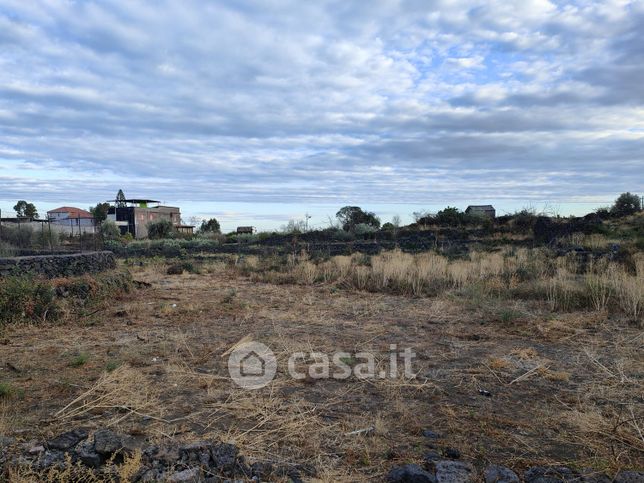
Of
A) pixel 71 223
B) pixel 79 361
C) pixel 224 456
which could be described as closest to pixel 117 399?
pixel 79 361

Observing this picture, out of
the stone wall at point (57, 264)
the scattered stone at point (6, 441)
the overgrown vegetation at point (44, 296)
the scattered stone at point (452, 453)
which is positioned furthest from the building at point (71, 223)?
the scattered stone at point (452, 453)

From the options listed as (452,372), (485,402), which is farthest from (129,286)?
(485,402)

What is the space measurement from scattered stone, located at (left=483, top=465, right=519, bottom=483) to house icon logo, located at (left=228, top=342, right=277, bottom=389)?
261 centimetres

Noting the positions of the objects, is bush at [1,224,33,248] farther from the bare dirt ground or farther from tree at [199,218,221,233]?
tree at [199,218,221,233]

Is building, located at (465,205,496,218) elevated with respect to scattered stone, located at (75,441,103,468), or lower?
elevated

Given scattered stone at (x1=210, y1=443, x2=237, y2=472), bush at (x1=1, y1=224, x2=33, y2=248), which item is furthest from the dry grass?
bush at (x1=1, y1=224, x2=33, y2=248)

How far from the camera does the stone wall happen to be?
977 centimetres

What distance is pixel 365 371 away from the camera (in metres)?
5.66

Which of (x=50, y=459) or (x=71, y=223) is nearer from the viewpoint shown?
(x=50, y=459)

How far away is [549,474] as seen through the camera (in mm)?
3273

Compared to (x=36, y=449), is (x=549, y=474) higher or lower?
lower

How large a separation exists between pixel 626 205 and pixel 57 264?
113 feet

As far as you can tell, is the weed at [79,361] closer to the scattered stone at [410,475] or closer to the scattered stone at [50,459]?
the scattered stone at [50,459]

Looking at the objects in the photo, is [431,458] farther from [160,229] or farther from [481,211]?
[160,229]
